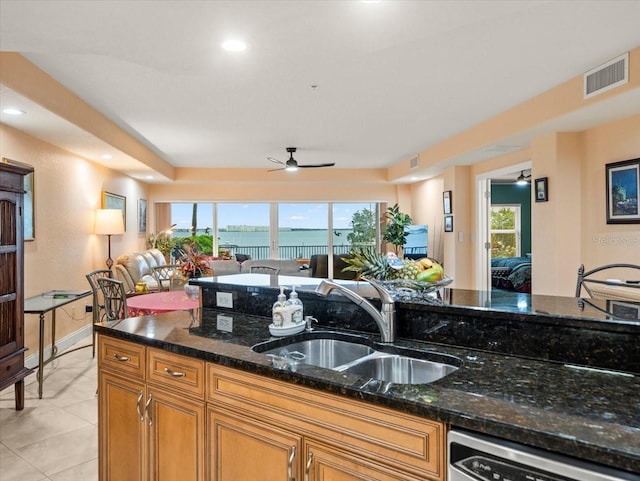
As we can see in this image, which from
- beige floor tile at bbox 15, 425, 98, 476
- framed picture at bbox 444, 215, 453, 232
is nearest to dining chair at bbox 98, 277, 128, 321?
beige floor tile at bbox 15, 425, 98, 476

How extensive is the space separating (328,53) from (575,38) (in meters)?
1.70

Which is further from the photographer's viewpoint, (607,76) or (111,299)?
(111,299)

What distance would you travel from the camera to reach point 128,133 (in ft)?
17.7

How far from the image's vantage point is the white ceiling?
80.7 inches

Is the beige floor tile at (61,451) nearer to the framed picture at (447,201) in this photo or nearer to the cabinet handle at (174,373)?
the cabinet handle at (174,373)

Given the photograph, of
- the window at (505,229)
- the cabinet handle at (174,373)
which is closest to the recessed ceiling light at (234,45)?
the cabinet handle at (174,373)

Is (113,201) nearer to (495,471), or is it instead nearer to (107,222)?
(107,222)

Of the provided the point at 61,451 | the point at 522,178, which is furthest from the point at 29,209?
the point at 522,178

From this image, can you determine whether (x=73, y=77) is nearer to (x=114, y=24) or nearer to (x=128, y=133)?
(x=114, y=24)

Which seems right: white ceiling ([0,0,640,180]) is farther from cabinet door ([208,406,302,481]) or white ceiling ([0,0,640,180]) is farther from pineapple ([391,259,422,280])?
cabinet door ([208,406,302,481])

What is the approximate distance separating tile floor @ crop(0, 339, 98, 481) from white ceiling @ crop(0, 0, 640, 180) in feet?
7.53

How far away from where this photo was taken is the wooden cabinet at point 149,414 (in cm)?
160

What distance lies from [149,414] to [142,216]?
23.4 ft

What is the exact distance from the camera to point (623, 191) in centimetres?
384
